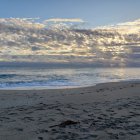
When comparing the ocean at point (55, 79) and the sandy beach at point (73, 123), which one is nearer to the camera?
the sandy beach at point (73, 123)

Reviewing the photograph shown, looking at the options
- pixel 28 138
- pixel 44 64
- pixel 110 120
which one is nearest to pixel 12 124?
pixel 28 138

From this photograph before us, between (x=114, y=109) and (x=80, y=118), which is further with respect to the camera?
(x=114, y=109)

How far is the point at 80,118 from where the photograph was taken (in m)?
9.10

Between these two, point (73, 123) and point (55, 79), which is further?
point (55, 79)

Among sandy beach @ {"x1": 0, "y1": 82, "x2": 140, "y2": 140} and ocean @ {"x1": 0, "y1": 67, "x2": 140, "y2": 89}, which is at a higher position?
sandy beach @ {"x1": 0, "y1": 82, "x2": 140, "y2": 140}

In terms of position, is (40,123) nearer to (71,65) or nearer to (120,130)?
(120,130)

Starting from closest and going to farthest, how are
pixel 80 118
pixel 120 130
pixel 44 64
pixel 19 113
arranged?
pixel 120 130
pixel 80 118
pixel 19 113
pixel 44 64

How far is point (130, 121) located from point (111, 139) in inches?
66.3

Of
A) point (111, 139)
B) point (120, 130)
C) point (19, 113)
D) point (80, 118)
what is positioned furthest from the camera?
point (19, 113)

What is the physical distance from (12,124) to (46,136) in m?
1.57

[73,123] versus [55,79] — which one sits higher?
[73,123]

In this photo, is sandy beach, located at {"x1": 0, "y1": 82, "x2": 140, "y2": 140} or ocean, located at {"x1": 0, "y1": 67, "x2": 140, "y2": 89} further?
ocean, located at {"x1": 0, "y1": 67, "x2": 140, "y2": 89}

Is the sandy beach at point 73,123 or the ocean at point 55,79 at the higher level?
the sandy beach at point 73,123

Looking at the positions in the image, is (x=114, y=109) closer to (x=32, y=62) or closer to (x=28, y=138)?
(x=28, y=138)
